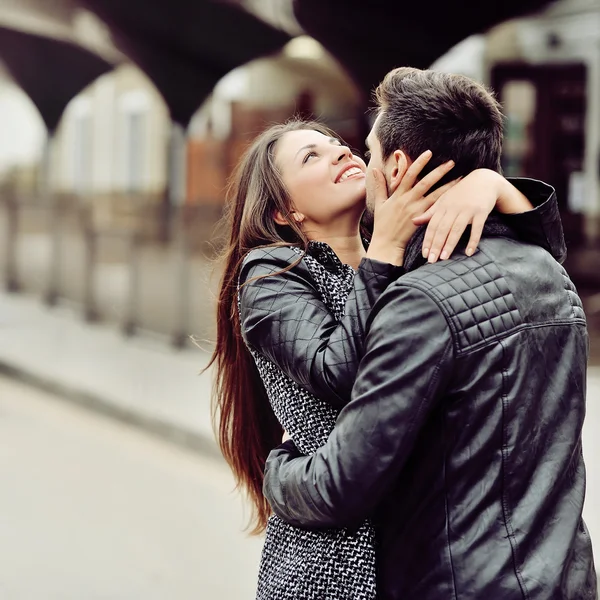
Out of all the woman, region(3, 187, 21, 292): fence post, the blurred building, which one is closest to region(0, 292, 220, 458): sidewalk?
region(3, 187, 21, 292): fence post

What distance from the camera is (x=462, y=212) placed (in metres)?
1.64

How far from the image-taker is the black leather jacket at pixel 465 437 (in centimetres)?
156

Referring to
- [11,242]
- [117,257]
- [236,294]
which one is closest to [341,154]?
[236,294]

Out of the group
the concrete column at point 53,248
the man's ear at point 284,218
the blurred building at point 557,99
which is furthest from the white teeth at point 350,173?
the concrete column at point 53,248

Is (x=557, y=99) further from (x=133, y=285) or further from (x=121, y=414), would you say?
(x=133, y=285)

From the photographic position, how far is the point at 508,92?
764 centimetres

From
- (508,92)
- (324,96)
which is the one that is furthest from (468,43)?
(324,96)

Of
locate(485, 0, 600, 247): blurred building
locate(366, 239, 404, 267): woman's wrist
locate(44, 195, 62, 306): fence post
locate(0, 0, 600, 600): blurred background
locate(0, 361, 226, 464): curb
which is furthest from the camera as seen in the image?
locate(44, 195, 62, 306): fence post

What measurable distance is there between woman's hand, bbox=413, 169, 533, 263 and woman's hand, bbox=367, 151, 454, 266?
0.09 feet

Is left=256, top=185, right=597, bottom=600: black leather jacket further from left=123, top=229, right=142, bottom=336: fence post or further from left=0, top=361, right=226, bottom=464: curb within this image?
left=123, top=229, right=142, bottom=336: fence post

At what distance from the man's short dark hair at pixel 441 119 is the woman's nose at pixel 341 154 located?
15.6 inches

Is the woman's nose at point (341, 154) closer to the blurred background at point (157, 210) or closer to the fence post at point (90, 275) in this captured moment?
the blurred background at point (157, 210)

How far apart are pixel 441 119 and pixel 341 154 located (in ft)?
1.66

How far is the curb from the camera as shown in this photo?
6521 mm
